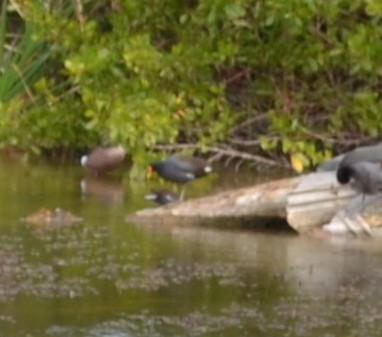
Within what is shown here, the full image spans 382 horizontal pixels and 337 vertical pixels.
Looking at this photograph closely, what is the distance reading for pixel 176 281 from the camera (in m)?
8.99

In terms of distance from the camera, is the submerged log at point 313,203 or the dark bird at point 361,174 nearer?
the dark bird at point 361,174

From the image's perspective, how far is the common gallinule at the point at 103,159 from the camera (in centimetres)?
1484

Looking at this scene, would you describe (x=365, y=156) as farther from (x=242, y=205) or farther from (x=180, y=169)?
(x=180, y=169)

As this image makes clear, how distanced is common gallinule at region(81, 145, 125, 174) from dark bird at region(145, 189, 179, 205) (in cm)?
211

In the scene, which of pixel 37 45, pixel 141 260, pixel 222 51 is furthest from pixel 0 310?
pixel 37 45

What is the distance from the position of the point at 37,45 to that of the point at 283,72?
3.19 meters

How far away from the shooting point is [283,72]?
1443cm

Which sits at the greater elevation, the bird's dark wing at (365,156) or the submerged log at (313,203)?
the bird's dark wing at (365,156)

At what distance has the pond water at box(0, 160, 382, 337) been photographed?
788 centimetres

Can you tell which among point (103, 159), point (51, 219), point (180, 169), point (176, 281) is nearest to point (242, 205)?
point (51, 219)

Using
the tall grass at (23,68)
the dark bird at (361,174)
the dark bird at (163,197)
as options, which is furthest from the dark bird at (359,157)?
the tall grass at (23,68)

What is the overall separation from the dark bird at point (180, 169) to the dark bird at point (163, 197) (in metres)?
0.64

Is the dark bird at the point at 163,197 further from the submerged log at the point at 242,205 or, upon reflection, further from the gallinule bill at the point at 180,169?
the submerged log at the point at 242,205

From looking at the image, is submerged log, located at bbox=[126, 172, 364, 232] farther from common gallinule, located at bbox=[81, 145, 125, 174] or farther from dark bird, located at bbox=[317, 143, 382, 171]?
common gallinule, located at bbox=[81, 145, 125, 174]
